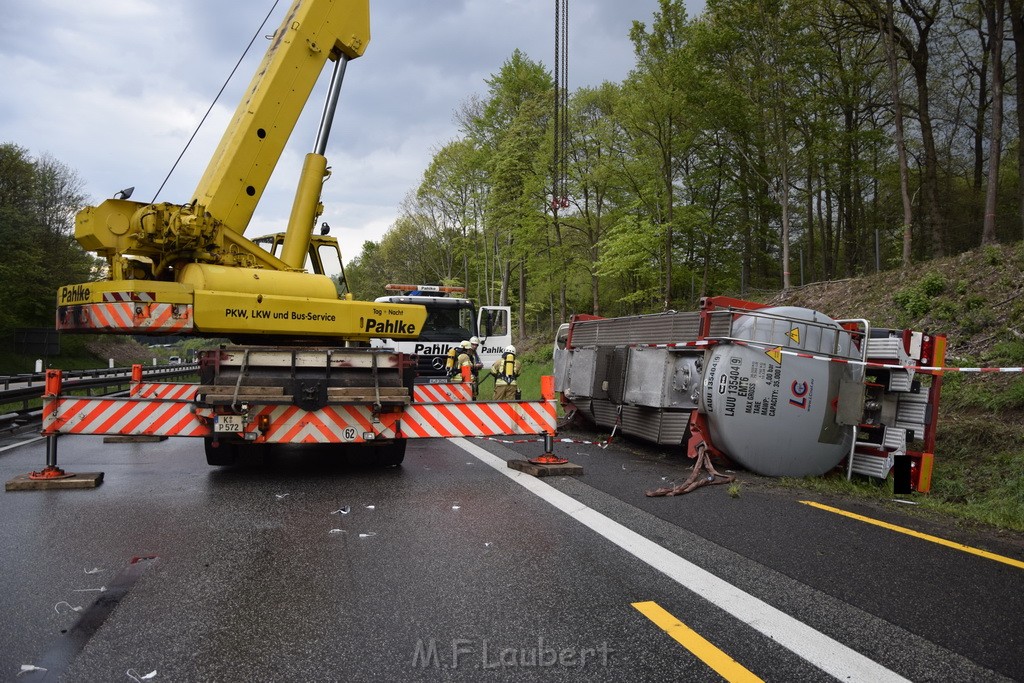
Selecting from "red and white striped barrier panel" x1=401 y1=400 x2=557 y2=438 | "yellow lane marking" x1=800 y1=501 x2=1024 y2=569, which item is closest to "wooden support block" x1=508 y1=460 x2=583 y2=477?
"red and white striped barrier panel" x1=401 y1=400 x2=557 y2=438

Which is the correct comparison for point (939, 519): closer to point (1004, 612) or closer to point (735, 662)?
point (1004, 612)

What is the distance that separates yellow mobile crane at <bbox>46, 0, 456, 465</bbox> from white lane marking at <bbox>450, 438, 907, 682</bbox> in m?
2.69

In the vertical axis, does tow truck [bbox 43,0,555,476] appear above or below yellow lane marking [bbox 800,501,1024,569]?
above

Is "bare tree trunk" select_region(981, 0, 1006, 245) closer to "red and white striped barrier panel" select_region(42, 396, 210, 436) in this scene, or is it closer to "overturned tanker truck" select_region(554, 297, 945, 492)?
"overturned tanker truck" select_region(554, 297, 945, 492)

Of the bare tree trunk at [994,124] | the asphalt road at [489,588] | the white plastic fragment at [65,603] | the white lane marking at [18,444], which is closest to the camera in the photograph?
the asphalt road at [489,588]

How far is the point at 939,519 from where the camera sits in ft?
18.1

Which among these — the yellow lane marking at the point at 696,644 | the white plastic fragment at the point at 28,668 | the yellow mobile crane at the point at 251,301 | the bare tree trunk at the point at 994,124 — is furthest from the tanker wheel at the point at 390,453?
the bare tree trunk at the point at 994,124

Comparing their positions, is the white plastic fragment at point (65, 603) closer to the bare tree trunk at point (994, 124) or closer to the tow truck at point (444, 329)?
the tow truck at point (444, 329)

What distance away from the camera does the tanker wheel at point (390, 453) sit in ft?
25.8

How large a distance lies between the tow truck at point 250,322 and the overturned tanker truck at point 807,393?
6.25 ft

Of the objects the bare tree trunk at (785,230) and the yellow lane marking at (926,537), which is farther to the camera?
the bare tree trunk at (785,230)

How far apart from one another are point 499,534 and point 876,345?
5.16m

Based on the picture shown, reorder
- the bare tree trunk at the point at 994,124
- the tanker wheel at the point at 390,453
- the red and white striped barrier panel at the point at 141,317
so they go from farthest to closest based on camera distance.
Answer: the bare tree trunk at the point at 994,124
the tanker wheel at the point at 390,453
the red and white striped barrier panel at the point at 141,317

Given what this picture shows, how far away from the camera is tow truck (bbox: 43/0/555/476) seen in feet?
21.7
